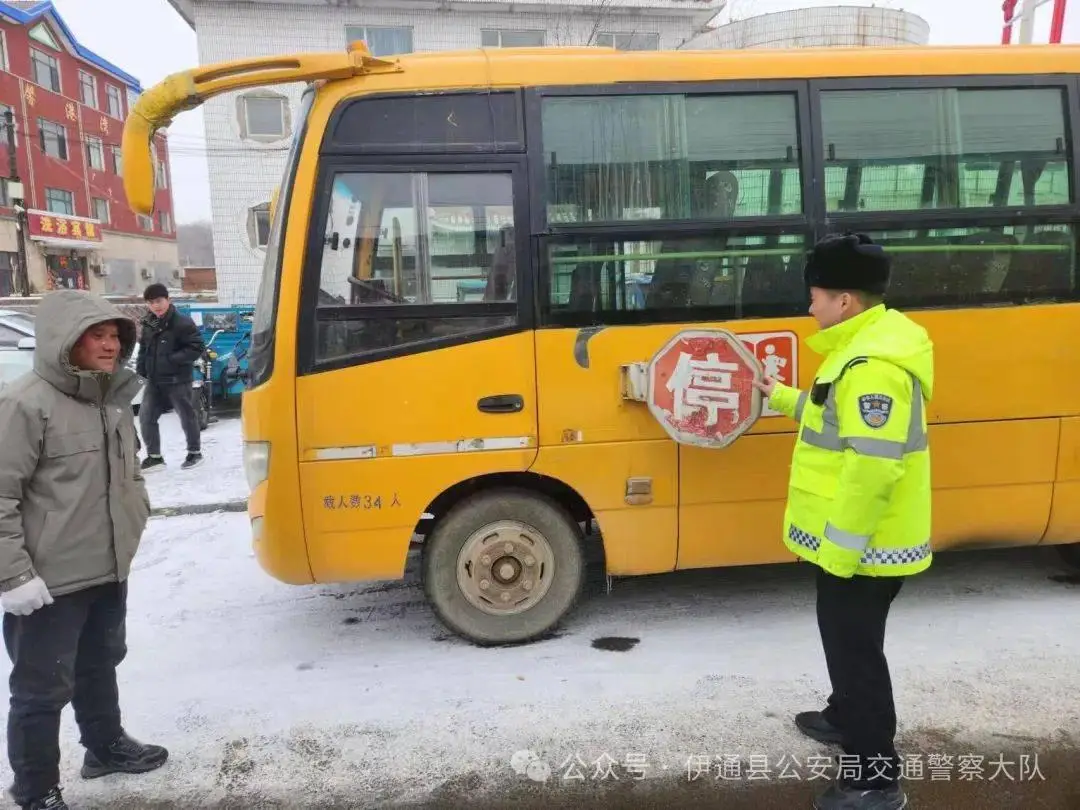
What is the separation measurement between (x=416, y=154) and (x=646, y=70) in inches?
47.0

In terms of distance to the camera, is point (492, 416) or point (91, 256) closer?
point (492, 416)

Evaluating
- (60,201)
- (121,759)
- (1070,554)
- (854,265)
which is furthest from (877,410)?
(60,201)

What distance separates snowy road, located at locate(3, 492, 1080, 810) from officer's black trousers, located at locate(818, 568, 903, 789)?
0.26m

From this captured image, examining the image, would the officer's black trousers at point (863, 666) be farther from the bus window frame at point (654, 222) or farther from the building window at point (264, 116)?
the building window at point (264, 116)

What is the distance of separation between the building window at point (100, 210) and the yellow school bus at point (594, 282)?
43.5 meters

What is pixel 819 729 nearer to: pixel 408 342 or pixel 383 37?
pixel 408 342

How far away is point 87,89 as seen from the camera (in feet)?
130

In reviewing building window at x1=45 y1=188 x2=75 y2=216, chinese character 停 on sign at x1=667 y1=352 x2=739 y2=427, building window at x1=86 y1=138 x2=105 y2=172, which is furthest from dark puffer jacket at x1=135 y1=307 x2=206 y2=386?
building window at x1=86 y1=138 x2=105 y2=172

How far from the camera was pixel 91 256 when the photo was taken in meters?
38.6

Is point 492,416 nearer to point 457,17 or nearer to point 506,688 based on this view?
point 506,688

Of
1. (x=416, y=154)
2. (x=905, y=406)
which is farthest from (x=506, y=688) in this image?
(x=416, y=154)

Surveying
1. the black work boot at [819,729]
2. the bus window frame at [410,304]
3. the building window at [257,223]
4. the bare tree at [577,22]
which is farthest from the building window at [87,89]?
the black work boot at [819,729]

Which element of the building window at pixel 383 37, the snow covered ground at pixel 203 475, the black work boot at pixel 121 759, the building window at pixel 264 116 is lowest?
the black work boot at pixel 121 759

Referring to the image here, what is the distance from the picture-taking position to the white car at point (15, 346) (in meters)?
8.83
